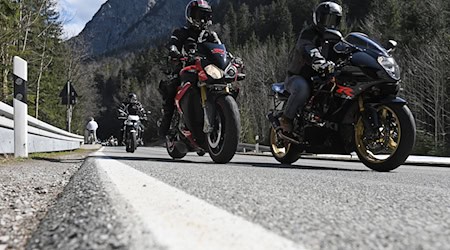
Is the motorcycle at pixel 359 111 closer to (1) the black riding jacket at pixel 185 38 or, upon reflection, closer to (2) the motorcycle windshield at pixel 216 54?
(2) the motorcycle windshield at pixel 216 54

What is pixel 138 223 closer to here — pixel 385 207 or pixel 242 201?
pixel 242 201

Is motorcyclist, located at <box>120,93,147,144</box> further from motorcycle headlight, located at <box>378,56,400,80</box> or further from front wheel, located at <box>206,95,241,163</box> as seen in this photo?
motorcycle headlight, located at <box>378,56,400,80</box>

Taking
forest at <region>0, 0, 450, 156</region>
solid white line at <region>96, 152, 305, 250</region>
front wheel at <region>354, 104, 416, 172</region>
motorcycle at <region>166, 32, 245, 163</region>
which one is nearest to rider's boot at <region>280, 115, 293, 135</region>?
motorcycle at <region>166, 32, 245, 163</region>

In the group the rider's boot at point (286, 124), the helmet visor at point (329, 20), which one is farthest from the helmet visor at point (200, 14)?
the rider's boot at point (286, 124)

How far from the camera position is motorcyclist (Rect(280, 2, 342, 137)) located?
486 centimetres

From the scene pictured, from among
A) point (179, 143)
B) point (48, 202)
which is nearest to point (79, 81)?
point (179, 143)

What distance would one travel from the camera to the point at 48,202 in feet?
7.32

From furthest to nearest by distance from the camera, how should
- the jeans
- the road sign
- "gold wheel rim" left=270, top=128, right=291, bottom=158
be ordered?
the road sign, "gold wheel rim" left=270, top=128, right=291, bottom=158, the jeans

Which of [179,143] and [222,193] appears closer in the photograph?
[222,193]

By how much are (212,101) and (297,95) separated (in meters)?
0.89

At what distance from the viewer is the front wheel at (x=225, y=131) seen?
4.61 meters

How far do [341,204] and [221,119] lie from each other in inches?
125

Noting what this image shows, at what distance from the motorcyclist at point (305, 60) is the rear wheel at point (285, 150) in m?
0.47

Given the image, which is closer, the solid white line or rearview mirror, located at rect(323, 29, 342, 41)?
the solid white line
